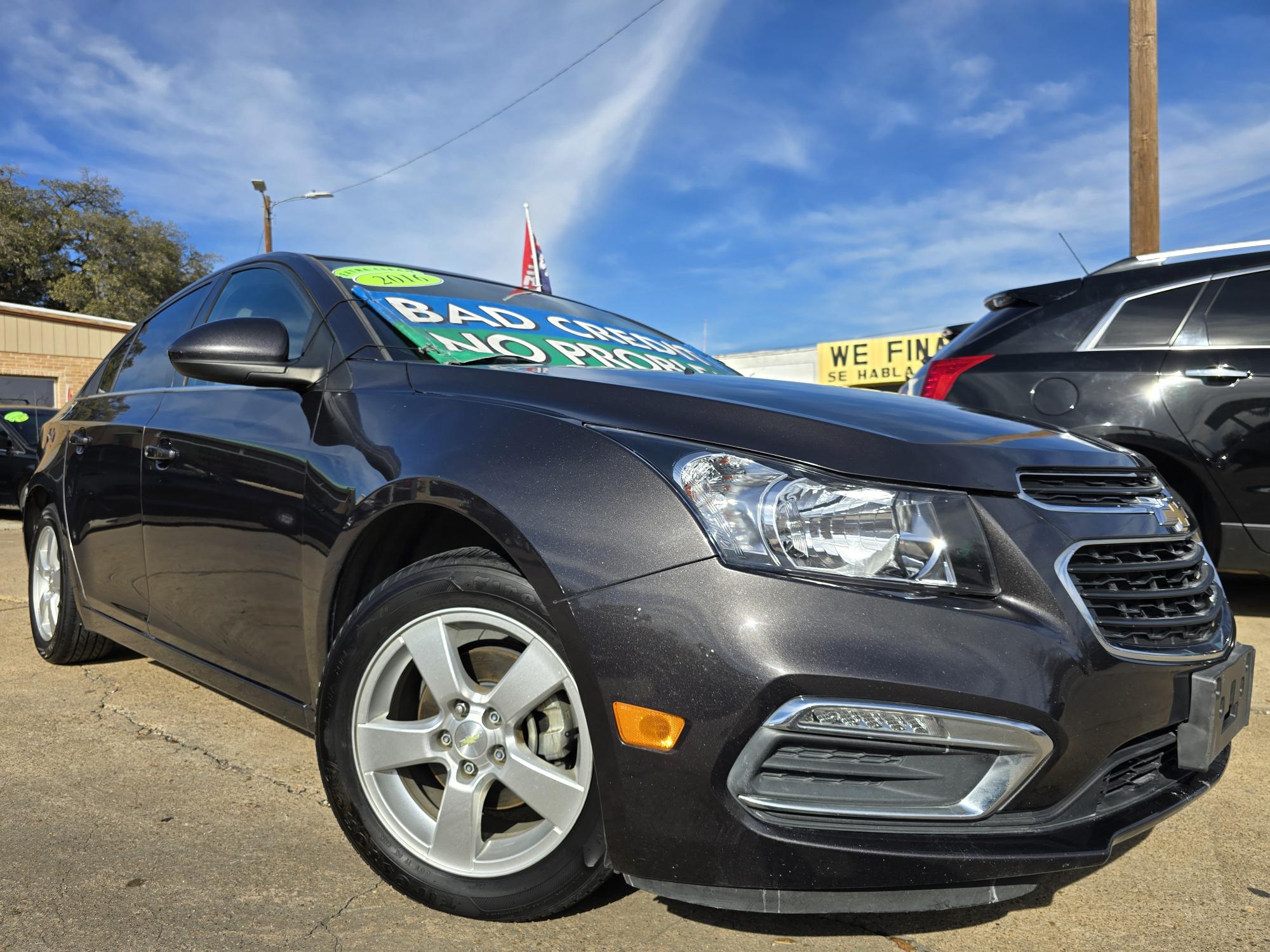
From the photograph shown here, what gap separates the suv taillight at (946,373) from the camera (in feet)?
15.5

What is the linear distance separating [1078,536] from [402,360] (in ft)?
4.91

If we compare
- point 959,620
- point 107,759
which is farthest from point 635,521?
point 107,759

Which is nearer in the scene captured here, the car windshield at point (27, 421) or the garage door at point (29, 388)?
the car windshield at point (27, 421)

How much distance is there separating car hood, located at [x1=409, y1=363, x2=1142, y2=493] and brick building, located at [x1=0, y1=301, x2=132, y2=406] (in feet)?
84.9

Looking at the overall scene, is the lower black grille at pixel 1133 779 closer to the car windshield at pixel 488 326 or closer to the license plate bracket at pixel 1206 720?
the license plate bracket at pixel 1206 720

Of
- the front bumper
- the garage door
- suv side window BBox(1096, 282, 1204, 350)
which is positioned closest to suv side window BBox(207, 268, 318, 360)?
the front bumper

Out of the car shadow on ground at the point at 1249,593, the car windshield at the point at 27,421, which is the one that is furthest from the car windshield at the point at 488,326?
the car windshield at the point at 27,421

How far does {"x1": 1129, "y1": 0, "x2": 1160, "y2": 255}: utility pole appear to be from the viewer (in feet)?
26.8

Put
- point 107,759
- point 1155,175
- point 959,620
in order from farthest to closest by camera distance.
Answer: point 1155,175, point 107,759, point 959,620

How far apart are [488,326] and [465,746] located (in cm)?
127

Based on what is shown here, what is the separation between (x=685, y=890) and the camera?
1604 mm

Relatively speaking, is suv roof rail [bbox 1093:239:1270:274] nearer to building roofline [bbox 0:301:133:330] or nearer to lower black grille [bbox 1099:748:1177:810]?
lower black grille [bbox 1099:748:1177:810]

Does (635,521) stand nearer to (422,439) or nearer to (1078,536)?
(422,439)

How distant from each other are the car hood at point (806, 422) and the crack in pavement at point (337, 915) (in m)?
1.04
